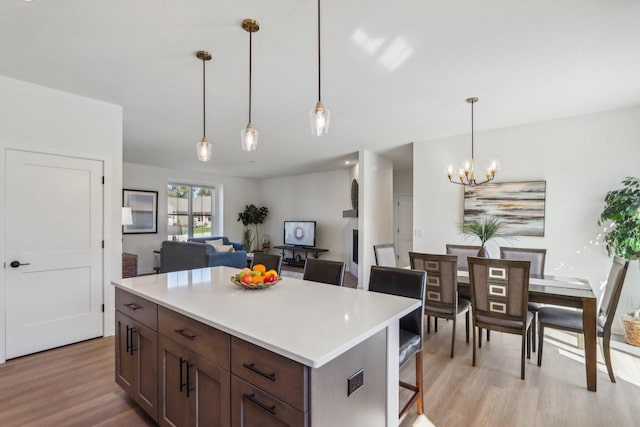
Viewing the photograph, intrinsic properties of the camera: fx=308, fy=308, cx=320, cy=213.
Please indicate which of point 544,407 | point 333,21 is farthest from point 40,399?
point 544,407

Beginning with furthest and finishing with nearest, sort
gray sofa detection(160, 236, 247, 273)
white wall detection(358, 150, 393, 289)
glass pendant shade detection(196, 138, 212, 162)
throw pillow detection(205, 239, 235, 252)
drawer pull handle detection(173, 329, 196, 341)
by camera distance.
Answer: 1. throw pillow detection(205, 239, 235, 252)
2. white wall detection(358, 150, 393, 289)
3. gray sofa detection(160, 236, 247, 273)
4. glass pendant shade detection(196, 138, 212, 162)
5. drawer pull handle detection(173, 329, 196, 341)

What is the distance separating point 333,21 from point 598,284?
4112 mm

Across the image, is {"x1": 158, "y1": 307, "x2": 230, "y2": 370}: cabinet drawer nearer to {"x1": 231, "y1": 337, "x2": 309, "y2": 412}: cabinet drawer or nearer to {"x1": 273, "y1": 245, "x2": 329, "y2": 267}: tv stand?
{"x1": 231, "y1": 337, "x2": 309, "y2": 412}: cabinet drawer

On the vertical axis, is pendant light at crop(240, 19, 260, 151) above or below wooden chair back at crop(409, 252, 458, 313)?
above

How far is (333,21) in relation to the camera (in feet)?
6.53

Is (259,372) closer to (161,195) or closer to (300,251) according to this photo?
(300,251)

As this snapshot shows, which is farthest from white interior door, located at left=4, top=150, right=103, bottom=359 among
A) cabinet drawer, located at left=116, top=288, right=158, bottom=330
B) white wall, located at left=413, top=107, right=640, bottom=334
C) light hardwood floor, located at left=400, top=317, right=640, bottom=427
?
white wall, located at left=413, top=107, right=640, bottom=334

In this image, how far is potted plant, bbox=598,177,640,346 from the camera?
3.09 m

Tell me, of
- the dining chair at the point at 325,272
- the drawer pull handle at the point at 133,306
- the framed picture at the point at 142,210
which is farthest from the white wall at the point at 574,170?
the framed picture at the point at 142,210

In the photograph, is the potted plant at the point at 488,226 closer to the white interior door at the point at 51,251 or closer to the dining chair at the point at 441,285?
the dining chair at the point at 441,285

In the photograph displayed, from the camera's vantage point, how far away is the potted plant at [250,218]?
30.2ft

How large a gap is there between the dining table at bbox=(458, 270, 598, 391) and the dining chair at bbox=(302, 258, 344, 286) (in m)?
1.67

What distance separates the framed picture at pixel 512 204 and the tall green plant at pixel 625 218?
25.4 inches

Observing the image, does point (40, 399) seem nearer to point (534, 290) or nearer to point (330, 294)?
point (330, 294)
